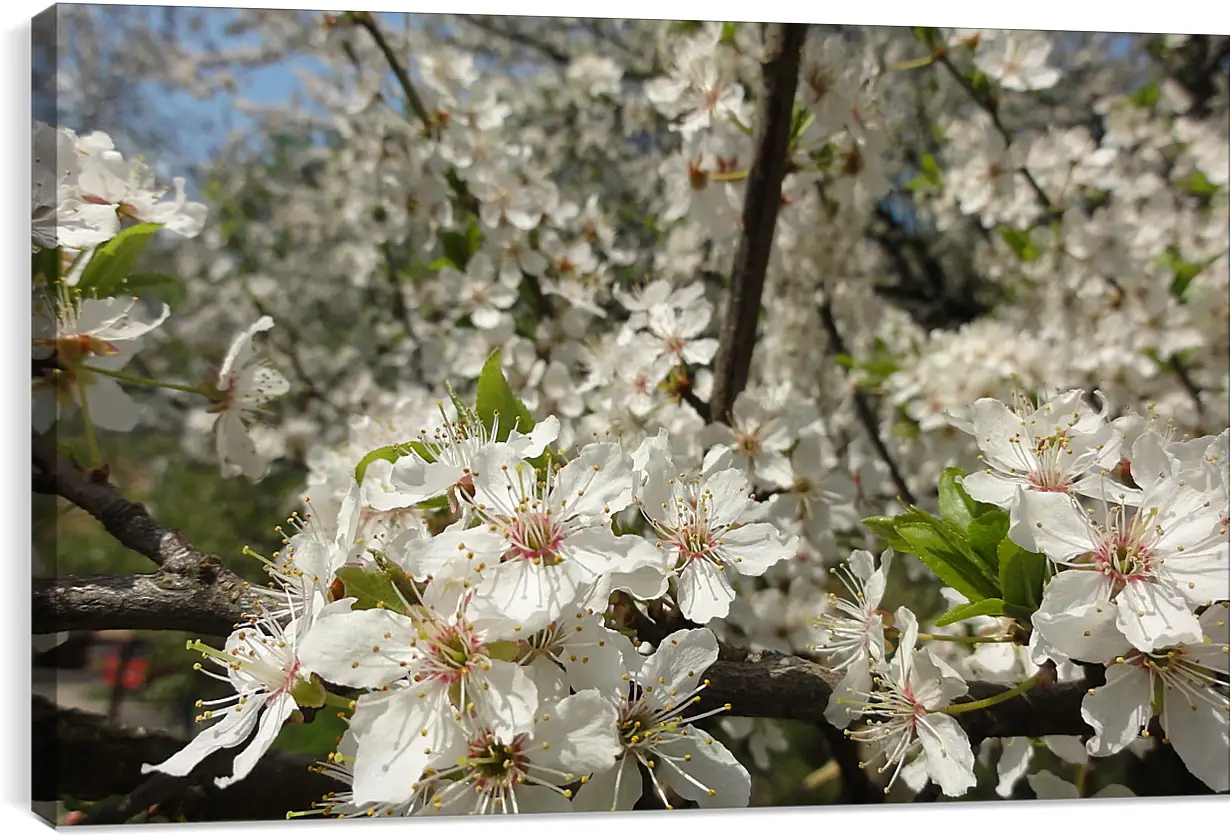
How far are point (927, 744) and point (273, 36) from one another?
7.09 ft

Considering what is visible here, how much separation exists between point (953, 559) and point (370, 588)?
0.60m

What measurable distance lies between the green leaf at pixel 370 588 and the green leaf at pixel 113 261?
62 cm

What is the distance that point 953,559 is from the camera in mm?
1021

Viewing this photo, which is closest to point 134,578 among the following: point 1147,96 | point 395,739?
point 395,739

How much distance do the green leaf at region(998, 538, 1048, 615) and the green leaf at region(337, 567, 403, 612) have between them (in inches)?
22.7

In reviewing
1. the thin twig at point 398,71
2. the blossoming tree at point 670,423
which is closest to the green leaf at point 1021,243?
the blossoming tree at point 670,423

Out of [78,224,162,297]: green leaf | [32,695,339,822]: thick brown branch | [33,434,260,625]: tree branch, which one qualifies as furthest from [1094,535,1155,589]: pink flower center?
[78,224,162,297]: green leaf

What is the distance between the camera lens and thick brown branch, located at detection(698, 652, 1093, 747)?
98 cm

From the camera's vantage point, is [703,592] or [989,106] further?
[989,106]

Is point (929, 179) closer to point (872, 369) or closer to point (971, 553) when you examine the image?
point (872, 369)

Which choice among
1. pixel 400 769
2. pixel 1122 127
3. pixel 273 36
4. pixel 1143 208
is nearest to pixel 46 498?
pixel 400 769

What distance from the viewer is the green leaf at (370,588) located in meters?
0.84

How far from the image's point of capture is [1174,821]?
4.83 ft

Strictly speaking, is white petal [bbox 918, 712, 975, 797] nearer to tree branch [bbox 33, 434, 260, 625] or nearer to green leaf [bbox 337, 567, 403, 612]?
green leaf [bbox 337, 567, 403, 612]
